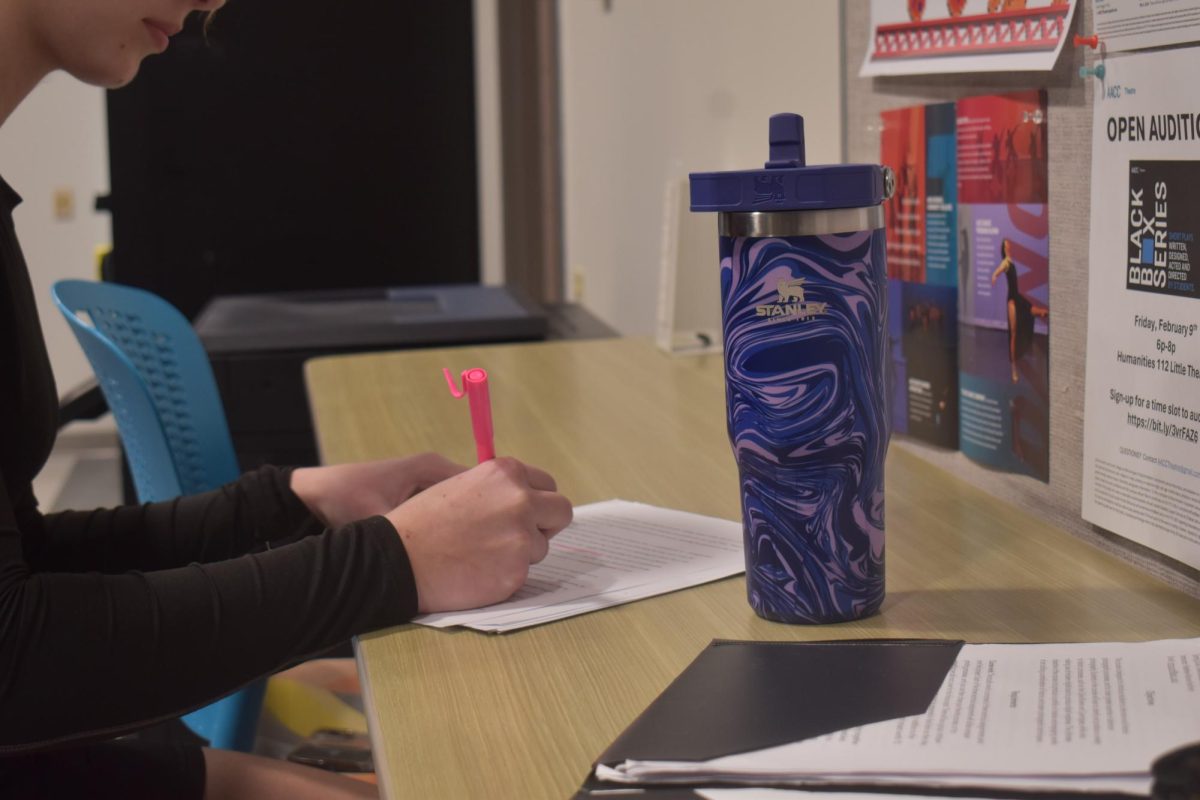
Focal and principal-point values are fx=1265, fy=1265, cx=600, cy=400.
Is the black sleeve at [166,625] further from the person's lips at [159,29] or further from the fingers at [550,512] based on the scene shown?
the person's lips at [159,29]

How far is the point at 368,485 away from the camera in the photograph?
40.1 inches

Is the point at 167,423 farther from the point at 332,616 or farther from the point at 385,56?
the point at 385,56

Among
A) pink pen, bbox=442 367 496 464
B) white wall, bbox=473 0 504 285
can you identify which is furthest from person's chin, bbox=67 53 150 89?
white wall, bbox=473 0 504 285

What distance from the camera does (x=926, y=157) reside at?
106cm

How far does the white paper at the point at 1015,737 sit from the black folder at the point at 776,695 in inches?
0.4

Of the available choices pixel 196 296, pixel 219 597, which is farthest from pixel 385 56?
pixel 219 597

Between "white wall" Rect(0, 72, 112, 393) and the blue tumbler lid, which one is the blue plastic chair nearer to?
the blue tumbler lid

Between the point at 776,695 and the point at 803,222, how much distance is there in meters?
0.25

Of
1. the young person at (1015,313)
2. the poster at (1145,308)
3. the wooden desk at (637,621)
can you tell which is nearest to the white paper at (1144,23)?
the poster at (1145,308)

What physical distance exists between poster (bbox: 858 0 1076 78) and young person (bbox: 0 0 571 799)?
455 mm

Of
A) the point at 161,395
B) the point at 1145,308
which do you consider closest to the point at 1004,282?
the point at 1145,308

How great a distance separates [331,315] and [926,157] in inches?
49.3

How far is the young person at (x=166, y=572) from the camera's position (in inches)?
27.1

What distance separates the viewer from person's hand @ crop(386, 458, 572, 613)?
770 millimetres
